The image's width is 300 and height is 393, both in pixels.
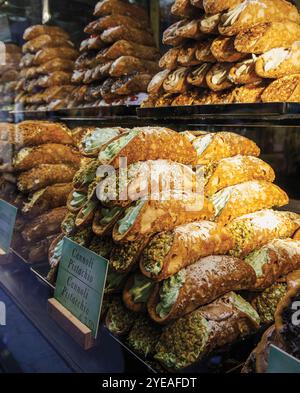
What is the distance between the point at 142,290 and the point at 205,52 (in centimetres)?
108

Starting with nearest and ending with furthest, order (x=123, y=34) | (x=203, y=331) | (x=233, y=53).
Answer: (x=203, y=331) < (x=233, y=53) < (x=123, y=34)

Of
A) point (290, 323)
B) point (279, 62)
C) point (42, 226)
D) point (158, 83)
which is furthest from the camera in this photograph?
point (158, 83)

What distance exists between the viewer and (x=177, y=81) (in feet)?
5.83

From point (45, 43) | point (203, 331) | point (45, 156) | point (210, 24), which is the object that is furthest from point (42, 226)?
point (45, 43)

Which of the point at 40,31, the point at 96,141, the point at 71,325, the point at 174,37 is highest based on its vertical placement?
the point at 40,31

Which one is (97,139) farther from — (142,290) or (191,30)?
(191,30)

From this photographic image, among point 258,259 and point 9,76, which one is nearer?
point 258,259

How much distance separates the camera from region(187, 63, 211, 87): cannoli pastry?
167 cm

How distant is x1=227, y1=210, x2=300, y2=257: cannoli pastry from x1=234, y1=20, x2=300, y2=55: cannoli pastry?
0.61m

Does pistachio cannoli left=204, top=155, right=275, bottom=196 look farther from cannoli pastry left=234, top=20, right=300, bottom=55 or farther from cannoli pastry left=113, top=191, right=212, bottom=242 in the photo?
cannoli pastry left=234, top=20, right=300, bottom=55

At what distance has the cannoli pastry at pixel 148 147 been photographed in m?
1.07

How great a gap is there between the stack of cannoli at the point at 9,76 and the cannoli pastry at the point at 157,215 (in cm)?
260

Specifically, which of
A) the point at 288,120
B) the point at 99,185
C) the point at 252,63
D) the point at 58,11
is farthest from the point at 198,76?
the point at 58,11

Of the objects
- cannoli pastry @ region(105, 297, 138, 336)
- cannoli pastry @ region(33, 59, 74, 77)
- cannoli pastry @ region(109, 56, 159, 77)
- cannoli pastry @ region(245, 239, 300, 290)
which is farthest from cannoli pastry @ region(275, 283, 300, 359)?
cannoli pastry @ region(33, 59, 74, 77)
